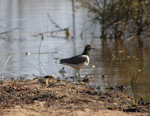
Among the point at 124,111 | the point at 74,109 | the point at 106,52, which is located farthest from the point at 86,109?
the point at 106,52

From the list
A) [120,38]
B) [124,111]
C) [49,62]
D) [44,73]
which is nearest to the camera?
[124,111]

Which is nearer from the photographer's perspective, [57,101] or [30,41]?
[57,101]

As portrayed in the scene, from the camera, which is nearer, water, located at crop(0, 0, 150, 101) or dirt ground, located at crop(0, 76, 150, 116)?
dirt ground, located at crop(0, 76, 150, 116)

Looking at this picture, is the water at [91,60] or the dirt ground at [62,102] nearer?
the dirt ground at [62,102]

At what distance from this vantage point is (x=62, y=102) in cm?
576

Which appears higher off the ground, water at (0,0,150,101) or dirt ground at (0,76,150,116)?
water at (0,0,150,101)

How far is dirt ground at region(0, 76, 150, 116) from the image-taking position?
5.23 meters

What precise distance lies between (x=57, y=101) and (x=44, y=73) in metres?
3.10

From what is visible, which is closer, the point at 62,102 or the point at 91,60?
the point at 62,102

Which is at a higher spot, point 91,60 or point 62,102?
point 91,60

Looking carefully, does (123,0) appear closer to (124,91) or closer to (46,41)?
(46,41)

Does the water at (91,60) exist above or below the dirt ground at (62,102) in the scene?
above

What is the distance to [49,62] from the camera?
1038cm

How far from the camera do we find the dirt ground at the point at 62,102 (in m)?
5.23
